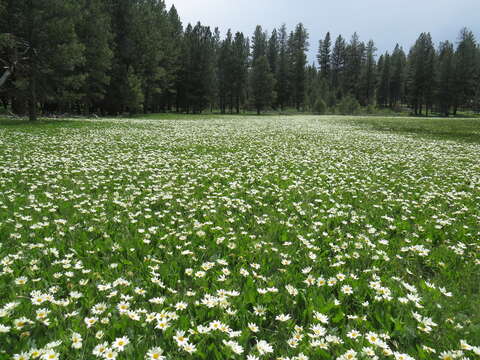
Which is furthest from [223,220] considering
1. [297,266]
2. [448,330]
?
[448,330]

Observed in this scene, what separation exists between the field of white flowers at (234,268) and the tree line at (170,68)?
21.2 meters

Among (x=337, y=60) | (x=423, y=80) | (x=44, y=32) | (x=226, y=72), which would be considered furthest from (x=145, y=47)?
(x=337, y=60)

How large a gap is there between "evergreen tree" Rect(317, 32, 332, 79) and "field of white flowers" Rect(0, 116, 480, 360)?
12019 centimetres

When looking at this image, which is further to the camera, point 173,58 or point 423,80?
point 423,80

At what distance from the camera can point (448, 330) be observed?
287 cm

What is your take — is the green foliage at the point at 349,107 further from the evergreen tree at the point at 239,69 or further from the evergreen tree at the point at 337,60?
the evergreen tree at the point at 337,60

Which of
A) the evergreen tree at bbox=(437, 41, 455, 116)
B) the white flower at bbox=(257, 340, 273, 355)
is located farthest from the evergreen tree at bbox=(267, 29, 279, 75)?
the white flower at bbox=(257, 340, 273, 355)

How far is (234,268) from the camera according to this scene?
3773mm

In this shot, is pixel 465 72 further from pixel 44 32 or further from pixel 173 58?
pixel 44 32

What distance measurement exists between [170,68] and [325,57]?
255 ft

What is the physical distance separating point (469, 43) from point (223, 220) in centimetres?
10739

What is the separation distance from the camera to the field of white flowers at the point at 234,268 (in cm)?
260

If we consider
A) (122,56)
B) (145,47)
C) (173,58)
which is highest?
(173,58)

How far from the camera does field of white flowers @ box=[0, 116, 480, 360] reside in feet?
8.52
